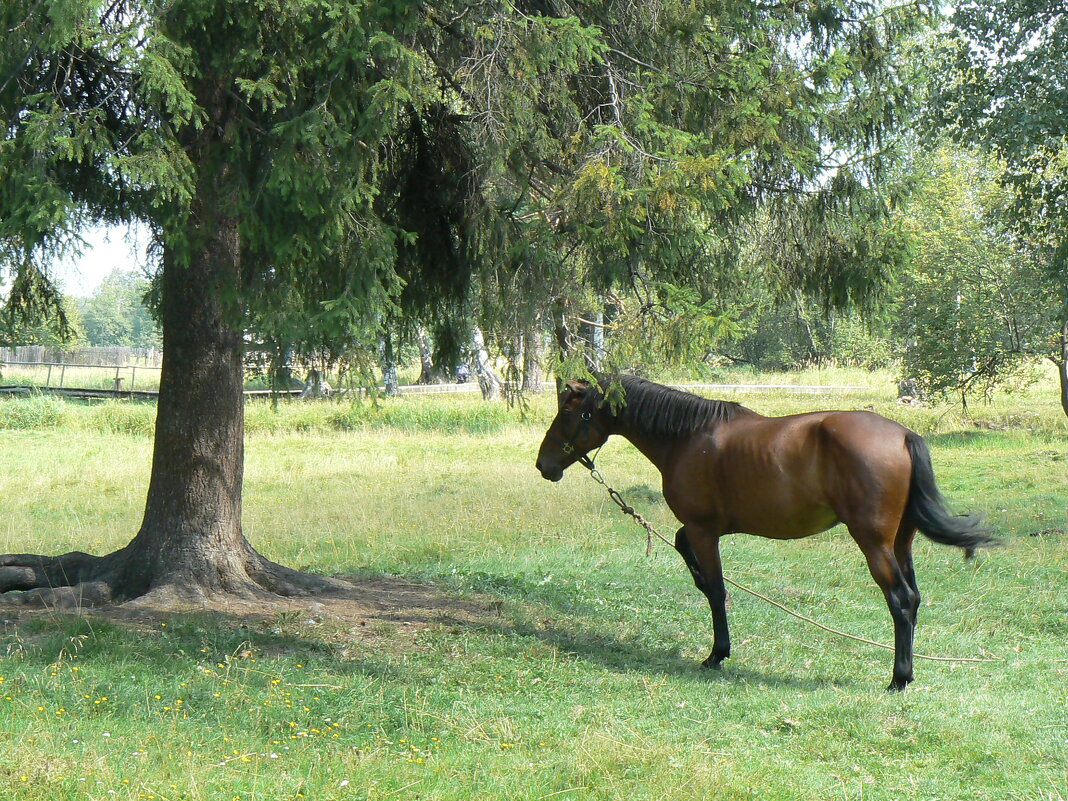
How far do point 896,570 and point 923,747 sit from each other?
1442 millimetres

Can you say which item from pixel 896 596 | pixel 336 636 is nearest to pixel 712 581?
pixel 896 596

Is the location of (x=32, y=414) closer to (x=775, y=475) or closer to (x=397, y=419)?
(x=397, y=419)

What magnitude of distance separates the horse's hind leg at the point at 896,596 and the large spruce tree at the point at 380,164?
7.40ft

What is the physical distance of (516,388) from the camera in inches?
283

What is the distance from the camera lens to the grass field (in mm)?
4570

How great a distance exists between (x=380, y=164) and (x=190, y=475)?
281 centimetres

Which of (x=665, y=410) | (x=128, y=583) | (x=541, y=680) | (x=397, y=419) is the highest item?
(x=665, y=410)

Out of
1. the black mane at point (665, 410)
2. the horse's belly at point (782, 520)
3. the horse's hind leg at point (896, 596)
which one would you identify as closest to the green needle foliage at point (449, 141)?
the black mane at point (665, 410)

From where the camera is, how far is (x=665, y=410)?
23.9 ft

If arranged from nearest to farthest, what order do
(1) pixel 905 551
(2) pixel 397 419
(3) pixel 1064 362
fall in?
1. (1) pixel 905 551
2. (3) pixel 1064 362
3. (2) pixel 397 419

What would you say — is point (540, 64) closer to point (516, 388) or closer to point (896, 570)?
point (516, 388)

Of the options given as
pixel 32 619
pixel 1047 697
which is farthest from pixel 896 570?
pixel 32 619

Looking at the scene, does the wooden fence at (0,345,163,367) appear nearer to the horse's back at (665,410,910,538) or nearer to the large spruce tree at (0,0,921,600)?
the large spruce tree at (0,0,921,600)

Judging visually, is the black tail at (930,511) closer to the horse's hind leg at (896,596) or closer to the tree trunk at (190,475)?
the horse's hind leg at (896,596)
